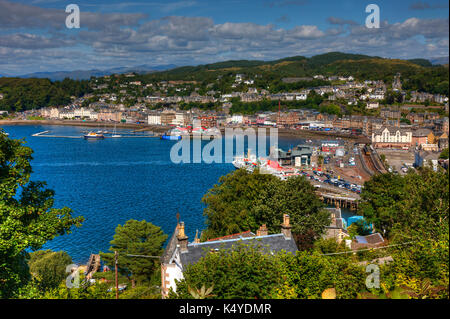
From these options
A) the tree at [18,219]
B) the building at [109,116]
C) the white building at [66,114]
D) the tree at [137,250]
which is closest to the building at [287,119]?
the building at [109,116]

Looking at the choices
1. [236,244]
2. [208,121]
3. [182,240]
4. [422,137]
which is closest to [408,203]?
[236,244]

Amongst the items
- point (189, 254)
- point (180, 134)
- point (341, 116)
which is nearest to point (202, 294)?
point (189, 254)

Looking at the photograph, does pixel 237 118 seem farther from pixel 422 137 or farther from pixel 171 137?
pixel 422 137

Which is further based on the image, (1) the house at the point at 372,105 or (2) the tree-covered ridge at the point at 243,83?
(2) the tree-covered ridge at the point at 243,83

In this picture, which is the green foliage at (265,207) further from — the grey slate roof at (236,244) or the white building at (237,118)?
the white building at (237,118)

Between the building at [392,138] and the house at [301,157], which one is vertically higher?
the building at [392,138]

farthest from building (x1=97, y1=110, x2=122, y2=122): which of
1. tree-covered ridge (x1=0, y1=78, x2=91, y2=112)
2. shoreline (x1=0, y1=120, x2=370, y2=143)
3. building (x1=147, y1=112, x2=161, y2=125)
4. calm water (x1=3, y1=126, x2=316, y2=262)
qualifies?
Result: calm water (x1=3, y1=126, x2=316, y2=262)

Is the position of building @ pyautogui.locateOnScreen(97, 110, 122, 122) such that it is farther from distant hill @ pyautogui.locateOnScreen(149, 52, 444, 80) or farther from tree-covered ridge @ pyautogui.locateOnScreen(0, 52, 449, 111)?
distant hill @ pyautogui.locateOnScreen(149, 52, 444, 80)
